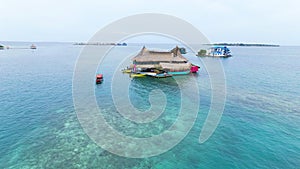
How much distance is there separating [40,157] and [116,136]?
29.1ft

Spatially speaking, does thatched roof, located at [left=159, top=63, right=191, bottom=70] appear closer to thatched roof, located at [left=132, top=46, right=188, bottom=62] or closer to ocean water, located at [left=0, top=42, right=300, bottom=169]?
thatched roof, located at [left=132, top=46, right=188, bottom=62]

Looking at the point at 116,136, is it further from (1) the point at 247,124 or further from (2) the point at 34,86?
(2) the point at 34,86

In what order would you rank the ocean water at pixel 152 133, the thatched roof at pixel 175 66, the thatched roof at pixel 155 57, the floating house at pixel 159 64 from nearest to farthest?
the ocean water at pixel 152 133, the floating house at pixel 159 64, the thatched roof at pixel 175 66, the thatched roof at pixel 155 57

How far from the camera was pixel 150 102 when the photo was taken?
34.7 metres

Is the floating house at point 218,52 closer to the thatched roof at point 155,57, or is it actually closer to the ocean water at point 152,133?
the thatched roof at point 155,57

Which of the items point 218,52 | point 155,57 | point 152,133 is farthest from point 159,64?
point 218,52

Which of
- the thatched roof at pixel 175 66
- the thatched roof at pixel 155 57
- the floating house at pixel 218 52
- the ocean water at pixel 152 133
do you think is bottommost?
the ocean water at pixel 152 133

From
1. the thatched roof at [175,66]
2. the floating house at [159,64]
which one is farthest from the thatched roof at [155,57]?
the thatched roof at [175,66]

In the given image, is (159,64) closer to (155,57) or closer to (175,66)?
(155,57)

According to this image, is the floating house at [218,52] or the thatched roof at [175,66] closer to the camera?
the thatched roof at [175,66]

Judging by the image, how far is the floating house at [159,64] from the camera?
58200 mm

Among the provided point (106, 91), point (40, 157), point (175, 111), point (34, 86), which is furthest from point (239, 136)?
point (34, 86)

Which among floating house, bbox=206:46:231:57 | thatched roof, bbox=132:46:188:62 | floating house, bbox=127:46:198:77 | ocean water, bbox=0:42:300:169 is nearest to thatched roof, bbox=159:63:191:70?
floating house, bbox=127:46:198:77

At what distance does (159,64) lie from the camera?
6097 centimetres
